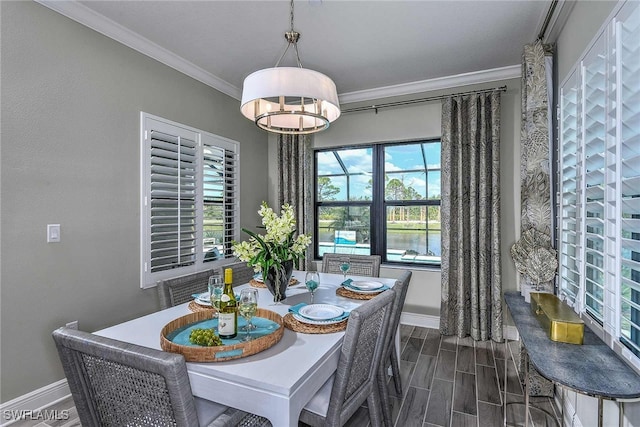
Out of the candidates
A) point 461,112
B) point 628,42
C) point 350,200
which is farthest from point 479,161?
point 628,42

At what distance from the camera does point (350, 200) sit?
4.22 metres

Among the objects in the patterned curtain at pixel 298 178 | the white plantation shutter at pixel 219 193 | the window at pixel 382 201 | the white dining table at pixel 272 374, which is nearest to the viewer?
the white dining table at pixel 272 374

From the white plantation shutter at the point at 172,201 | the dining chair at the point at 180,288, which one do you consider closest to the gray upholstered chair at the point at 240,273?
the dining chair at the point at 180,288

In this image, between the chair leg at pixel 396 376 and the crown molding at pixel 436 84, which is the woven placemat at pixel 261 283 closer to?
the chair leg at pixel 396 376

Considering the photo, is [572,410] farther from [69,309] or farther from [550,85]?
[69,309]

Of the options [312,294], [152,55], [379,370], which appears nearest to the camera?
[379,370]

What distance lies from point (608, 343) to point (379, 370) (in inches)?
43.5

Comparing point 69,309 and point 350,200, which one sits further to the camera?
point 350,200

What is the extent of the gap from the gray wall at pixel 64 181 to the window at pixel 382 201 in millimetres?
2152

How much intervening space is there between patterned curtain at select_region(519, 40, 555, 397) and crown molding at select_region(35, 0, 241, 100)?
291cm

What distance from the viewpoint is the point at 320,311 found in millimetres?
1734

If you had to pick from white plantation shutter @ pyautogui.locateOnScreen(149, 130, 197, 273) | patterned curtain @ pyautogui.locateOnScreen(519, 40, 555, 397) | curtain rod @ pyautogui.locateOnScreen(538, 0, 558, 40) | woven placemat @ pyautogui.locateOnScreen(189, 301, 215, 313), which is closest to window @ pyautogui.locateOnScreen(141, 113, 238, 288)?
white plantation shutter @ pyautogui.locateOnScreen(149, 130, 197, 273)

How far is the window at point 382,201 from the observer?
383 cm

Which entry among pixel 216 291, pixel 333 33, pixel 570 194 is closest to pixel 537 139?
pixel 570 194
